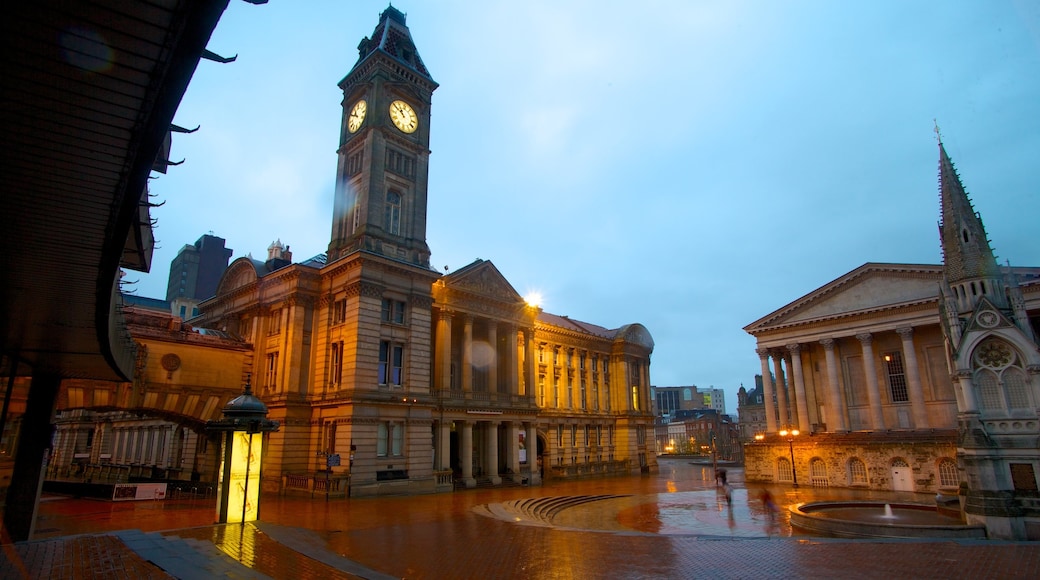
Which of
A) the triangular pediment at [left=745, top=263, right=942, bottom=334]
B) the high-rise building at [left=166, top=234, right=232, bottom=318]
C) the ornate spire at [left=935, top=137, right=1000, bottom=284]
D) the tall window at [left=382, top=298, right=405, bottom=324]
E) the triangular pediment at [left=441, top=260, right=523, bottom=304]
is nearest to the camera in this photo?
the ornate spire at [left=935, top=137, right=1000, bottom=284]

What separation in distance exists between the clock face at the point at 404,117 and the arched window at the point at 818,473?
40095 mm

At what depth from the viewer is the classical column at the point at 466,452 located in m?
39.4

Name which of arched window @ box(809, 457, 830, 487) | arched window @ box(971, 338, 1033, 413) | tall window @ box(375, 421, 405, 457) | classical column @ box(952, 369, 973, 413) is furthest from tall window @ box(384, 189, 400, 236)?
arched window @ box(809, 457, 830, 487)

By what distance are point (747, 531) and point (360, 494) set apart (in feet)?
65.8

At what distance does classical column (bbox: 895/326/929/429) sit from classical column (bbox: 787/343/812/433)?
7.62 meters

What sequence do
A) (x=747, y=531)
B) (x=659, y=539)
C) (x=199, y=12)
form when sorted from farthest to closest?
(x=747, y=531) → (x=659, y=539) → (x=199, y=12)

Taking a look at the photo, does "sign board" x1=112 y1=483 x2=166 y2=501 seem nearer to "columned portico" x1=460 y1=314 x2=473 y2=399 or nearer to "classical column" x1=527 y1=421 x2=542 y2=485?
"columned portico" x1=460 y1=314 x2=473 y2=399

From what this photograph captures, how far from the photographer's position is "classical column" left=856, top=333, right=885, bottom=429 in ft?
149

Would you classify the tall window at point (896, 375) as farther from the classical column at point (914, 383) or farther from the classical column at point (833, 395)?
the classical column at point (833, 395)

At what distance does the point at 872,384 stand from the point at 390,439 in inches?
1473

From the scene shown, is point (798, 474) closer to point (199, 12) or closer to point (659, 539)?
point (659, 539)

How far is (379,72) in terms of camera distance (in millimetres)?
39719

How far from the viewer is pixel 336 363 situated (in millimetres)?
35625

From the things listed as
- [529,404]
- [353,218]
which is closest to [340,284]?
[353,218]
